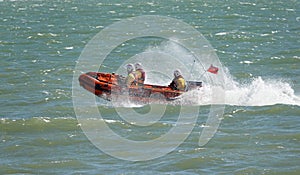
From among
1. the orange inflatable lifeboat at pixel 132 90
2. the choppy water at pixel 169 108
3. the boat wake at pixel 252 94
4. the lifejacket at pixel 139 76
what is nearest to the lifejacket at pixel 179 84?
the orange inflatable lifeboat at pixel 132 90

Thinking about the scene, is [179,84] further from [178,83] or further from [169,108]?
[169,108]

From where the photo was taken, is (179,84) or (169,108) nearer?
(169,108)

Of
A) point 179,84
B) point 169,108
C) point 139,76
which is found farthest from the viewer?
point 139,76

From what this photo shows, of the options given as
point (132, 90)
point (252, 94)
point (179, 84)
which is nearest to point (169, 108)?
point (179, 84)

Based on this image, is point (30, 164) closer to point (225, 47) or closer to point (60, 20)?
point (225, 47)

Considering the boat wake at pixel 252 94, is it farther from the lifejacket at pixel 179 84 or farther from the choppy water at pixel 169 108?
the lifejacket at pixel 179 84

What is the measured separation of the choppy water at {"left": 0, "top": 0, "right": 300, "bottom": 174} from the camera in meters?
15.2

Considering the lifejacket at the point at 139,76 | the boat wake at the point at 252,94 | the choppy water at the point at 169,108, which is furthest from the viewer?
the lifejacket at the point at 139,76

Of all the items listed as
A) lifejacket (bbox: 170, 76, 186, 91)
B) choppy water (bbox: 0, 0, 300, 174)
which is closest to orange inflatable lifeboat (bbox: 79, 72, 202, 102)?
lifejacket (bbox: 170, 76, 186, 91)

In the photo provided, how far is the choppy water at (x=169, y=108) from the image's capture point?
15.2 m

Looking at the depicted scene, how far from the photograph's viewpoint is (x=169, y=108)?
20.5 m

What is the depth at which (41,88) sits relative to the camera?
23.5m

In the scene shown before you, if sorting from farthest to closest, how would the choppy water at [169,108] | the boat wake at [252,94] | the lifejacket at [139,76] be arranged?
the lifejacket at [139,76] < the boat wake at [252,94] < the choppy water at [169,108]

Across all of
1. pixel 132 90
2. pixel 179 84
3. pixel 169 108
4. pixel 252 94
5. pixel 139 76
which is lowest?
pixel 169 108
